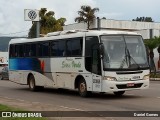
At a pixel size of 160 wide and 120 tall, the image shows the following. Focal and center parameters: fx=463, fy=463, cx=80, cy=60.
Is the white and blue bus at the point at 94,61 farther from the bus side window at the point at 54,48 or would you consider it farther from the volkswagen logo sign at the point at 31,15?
the volkswagen logo sign at the point at 31,15

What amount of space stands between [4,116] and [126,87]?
24.1 ft

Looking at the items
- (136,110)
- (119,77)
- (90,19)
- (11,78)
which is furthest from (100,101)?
(90,19)

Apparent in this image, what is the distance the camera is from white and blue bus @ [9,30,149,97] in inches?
747

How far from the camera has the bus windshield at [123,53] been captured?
19000 millimetres

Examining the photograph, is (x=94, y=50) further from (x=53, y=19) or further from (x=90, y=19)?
(x=53, y=19)

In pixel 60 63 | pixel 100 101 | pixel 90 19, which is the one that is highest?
pixel 90 19

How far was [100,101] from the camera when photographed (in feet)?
61.4

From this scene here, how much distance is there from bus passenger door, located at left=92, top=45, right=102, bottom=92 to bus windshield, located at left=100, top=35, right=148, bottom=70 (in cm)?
39

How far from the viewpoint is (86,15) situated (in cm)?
6469

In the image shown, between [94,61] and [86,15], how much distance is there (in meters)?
45.6

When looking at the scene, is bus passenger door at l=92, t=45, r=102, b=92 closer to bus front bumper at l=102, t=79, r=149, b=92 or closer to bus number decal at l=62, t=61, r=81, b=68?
bus front bumper at l=102, t=79, r=149, b=92

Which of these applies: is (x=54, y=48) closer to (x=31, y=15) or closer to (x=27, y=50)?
(x=27, y=50)

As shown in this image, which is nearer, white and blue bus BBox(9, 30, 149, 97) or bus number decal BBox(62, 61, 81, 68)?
white and blue bus BBox(9, 30, 149, 97)

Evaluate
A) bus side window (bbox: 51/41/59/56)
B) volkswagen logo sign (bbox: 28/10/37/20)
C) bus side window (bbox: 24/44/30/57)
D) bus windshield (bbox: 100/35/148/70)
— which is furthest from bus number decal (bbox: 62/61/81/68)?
volkswagen logo sign (bbox: 28/10/37/20)
